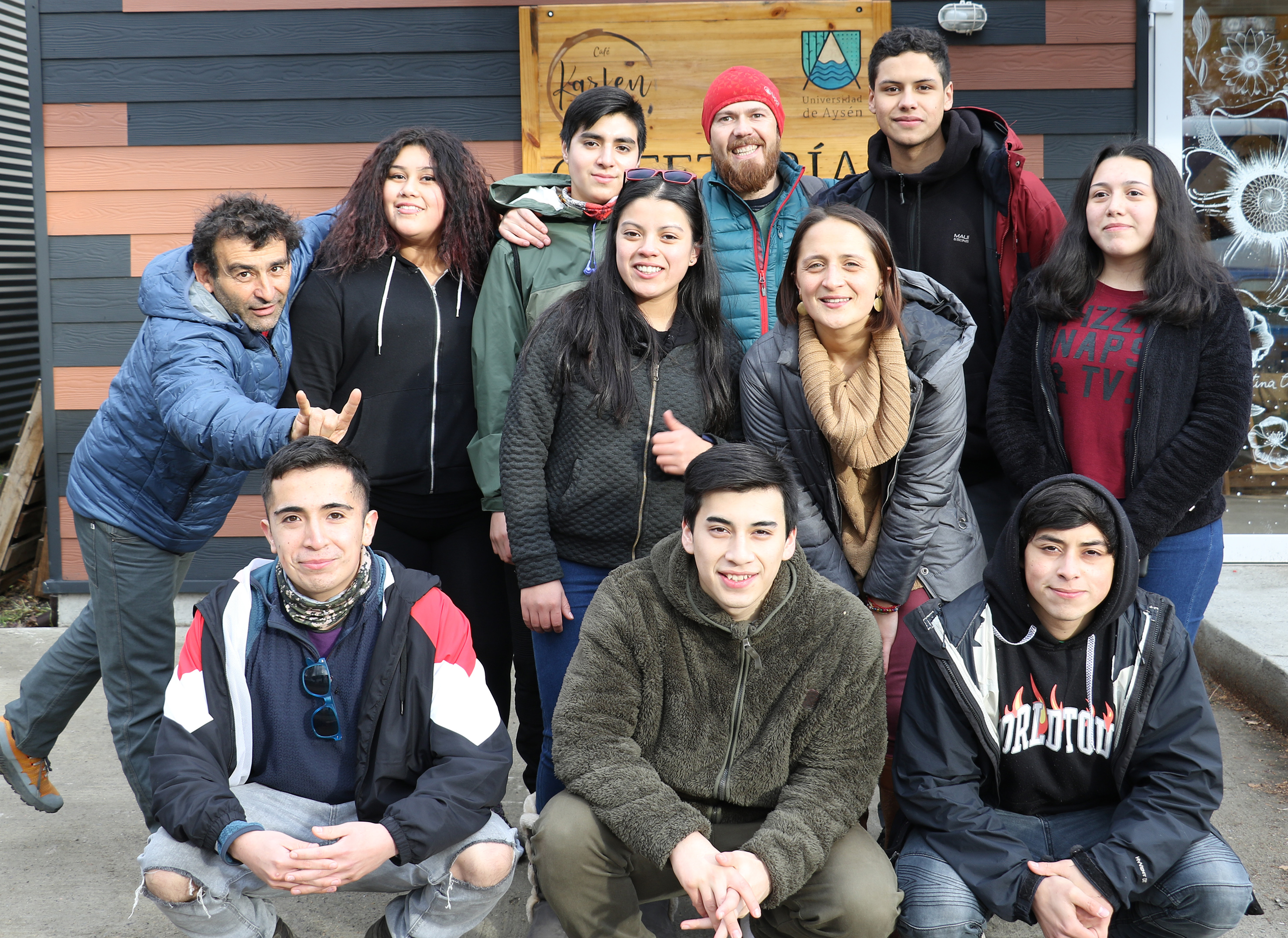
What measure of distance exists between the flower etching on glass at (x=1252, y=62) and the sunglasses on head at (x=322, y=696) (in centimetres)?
458

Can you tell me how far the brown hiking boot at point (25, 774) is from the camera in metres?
2.98

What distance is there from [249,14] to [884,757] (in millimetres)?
4133

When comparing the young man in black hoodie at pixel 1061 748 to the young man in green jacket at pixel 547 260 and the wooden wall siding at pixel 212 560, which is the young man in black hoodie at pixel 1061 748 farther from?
the wooden wall siding at pixel 212 560

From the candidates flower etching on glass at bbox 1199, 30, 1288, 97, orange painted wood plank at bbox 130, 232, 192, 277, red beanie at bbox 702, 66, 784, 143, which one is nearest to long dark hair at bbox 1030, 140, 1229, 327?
red beanie at bbox 702, 66, 784, 143

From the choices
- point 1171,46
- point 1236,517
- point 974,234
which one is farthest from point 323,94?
point 1236,517

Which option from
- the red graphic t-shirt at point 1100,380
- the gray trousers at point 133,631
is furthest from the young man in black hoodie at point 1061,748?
the gray trousers at point 133,631

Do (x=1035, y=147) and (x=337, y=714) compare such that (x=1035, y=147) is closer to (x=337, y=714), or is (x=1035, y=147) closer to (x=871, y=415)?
(x=871, y=415)

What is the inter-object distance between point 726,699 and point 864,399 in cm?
75

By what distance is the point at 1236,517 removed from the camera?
194 inches

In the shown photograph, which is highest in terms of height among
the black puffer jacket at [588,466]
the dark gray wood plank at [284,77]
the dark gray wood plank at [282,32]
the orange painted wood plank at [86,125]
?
the dark gray wood plank at [282,32]

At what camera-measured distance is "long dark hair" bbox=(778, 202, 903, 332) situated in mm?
2471

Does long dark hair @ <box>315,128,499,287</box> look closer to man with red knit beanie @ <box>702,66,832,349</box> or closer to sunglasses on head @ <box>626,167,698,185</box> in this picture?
sunglasses on head @ <box>626,167,698,185</box>

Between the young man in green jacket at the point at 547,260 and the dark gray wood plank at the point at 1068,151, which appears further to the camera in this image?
the dark gray wood plank at the point at 1068,151

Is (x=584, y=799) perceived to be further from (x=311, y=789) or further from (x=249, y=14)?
(x=249, y=14)
